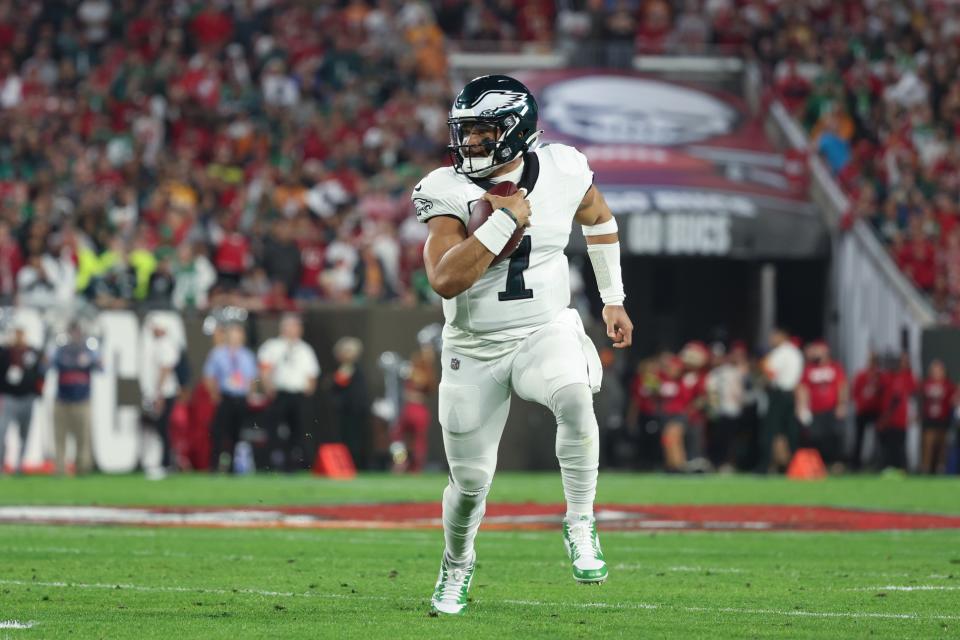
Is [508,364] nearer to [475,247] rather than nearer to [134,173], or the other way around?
[475,247]

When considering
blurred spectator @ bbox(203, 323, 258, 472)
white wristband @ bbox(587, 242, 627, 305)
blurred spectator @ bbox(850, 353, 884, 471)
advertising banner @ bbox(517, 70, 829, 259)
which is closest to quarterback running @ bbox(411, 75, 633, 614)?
white wristband @ bbox(587, 242, 627, 305)

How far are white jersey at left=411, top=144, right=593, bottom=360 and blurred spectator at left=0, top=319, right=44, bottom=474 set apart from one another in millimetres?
11409

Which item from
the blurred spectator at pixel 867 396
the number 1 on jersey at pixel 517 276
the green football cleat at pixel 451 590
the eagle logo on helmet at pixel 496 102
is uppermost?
the eagle logo on helmet at pixel 496 102

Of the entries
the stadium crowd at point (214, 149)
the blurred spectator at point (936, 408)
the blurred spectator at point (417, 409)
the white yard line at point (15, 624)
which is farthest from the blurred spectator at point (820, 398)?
the white yard line at point (15, 624)

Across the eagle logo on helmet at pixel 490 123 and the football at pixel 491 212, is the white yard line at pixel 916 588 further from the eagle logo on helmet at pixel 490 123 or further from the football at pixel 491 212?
the eagle logo on helmet at pixel 490 123

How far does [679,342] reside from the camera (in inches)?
977

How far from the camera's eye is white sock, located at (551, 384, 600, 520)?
21.1 ft

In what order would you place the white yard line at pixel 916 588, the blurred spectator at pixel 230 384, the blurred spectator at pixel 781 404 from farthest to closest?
the blurred spectator at pixel 781 404, the blurred spectator at pixel 230 384, the white yard line at pixel 916 588

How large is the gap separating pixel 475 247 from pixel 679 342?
18.9 metres

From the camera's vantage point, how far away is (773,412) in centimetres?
1964

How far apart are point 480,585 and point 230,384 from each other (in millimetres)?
10638

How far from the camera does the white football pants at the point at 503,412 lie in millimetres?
6449

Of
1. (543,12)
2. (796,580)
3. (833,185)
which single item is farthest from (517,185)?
(543,12)

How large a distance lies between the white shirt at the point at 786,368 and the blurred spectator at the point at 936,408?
141cm
